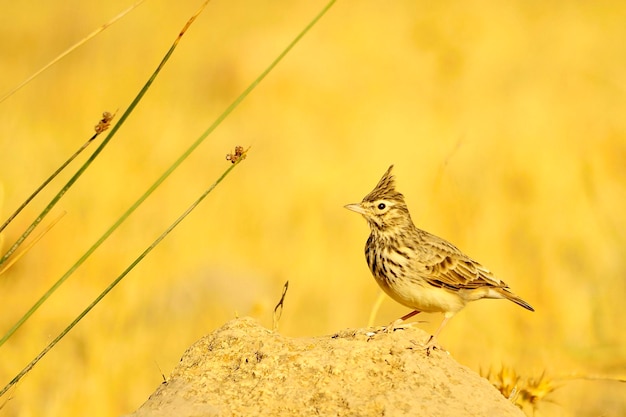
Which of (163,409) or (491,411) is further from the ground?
(491,411)

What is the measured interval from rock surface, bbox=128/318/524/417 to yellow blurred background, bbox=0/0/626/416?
34.6 inches

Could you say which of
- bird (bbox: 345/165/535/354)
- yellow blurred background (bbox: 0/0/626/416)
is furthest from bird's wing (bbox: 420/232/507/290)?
yellow blurred background (bbox: 0/0/626/416)

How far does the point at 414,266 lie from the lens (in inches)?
268

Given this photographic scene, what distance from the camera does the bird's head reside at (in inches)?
282

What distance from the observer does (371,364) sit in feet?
15.0

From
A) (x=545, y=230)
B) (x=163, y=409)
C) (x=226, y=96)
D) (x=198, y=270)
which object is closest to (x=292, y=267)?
(x=198, y=270)

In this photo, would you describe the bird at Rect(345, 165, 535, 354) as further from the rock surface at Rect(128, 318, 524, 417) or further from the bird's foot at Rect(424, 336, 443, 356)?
the rock surface at Rect(128, 318, 524, 417)

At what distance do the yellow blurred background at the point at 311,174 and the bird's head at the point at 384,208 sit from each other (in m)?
0.64

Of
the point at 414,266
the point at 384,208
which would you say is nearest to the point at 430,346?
the point at 414,266

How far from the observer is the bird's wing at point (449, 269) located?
6848 mm

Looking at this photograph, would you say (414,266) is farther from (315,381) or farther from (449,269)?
(315,381)

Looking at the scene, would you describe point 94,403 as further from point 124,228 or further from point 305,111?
point 305,111

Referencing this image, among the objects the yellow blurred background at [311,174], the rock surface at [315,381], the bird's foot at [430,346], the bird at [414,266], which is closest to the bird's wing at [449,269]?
the bird at [414,266]

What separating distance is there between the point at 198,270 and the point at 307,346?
6.33 meters
